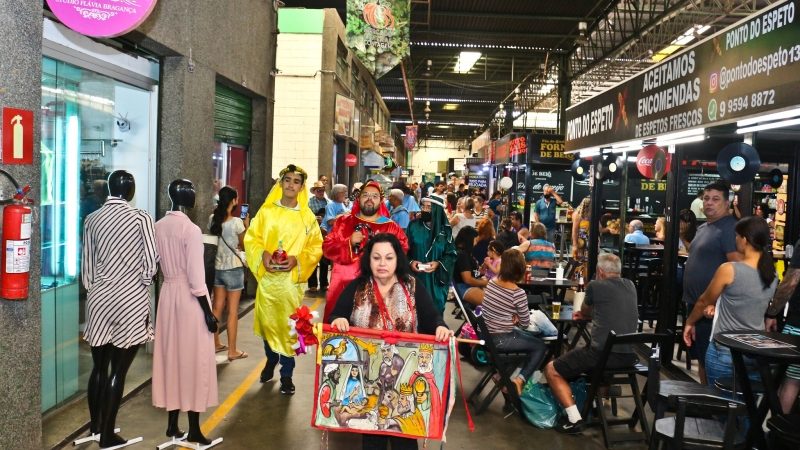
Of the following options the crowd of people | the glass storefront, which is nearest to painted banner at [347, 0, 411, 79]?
the crowd of people

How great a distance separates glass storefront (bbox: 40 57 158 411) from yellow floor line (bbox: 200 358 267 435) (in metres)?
1.18

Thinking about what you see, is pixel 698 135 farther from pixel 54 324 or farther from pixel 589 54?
pixel 589 54

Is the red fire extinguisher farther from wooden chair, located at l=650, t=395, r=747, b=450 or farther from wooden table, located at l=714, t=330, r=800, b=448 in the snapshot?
wooden table, located at l=714, t=330, r=800, b=448

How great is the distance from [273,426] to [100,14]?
10.7ft

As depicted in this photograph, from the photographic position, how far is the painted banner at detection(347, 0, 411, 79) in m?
10.9

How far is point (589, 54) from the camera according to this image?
24203 mm

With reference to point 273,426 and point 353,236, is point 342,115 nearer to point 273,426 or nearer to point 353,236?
point 353,236

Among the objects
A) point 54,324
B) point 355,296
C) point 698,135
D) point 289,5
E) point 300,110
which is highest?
point 289,5

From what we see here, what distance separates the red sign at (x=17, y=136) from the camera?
4.11m

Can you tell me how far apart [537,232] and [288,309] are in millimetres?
4461

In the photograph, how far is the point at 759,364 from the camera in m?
4.41

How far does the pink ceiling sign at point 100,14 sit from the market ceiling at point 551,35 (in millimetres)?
10919

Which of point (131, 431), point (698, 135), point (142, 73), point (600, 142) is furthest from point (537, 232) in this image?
point (131, 431)

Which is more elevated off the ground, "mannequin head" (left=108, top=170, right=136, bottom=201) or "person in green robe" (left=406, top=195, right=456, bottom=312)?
"mannequin head" (left=108, top=170, right=136, bottom=201)
